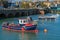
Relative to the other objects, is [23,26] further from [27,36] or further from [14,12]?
[14,12]

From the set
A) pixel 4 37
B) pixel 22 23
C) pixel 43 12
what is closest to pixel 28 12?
pixel 43 12

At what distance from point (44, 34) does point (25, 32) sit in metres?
3.72

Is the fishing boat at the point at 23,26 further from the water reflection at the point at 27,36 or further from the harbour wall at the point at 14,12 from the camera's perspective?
the harbour wall at the point at 14,12

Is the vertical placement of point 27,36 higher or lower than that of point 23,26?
lower

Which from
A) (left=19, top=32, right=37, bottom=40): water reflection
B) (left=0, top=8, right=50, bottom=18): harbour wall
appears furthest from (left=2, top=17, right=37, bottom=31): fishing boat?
(left=0, top=8, right=50, bottom=18): harbour wall

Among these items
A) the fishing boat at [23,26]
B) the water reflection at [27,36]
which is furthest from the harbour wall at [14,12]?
the water reflection at [27,36]

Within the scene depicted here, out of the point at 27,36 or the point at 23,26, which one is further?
the point at 23,26

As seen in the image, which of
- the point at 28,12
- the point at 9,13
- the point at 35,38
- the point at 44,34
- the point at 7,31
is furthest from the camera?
the point at 28,12

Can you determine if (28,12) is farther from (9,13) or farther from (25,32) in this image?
(25,32)

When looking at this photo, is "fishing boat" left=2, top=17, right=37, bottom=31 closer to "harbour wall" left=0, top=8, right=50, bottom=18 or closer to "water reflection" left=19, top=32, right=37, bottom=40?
"water reflection" left=19, top=32, right=37, bottom=40

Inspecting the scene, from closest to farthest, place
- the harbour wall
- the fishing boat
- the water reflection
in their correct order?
1. the water reflection
2. the fishing boat
3. the harbour wall

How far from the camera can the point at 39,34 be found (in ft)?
163

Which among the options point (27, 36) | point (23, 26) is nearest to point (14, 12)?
point (23, 26)

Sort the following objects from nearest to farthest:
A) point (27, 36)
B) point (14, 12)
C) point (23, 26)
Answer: point (27, 36) < point (23, 26) < point (14, 12)
